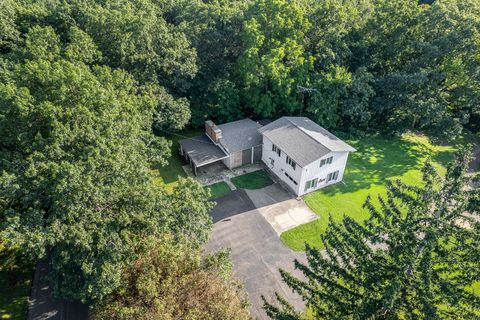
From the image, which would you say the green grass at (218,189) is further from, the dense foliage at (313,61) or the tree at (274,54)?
the tree at (274,54)

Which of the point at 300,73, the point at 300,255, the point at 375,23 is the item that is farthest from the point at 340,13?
the point at 300,255

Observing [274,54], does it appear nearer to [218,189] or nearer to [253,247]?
[218,189]

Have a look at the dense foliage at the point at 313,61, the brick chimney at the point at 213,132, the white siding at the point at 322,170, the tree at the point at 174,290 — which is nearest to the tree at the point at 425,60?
the dense foliage at the point at 313,61

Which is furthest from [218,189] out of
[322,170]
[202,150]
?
[322,170]

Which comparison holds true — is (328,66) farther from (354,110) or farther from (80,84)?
(80,84)

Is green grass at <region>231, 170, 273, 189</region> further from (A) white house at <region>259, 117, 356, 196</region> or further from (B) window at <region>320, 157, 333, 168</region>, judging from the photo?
(B) window at <region>320, 157, 333, 168</region>

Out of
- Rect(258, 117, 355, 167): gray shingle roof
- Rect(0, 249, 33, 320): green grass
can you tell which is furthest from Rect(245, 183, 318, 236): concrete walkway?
Rect(0, 249, 33, 320): green grass

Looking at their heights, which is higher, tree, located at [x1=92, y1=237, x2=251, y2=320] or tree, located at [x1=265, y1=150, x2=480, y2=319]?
tree, located at [x1=265, y1=150, x2=480, y2=319]
